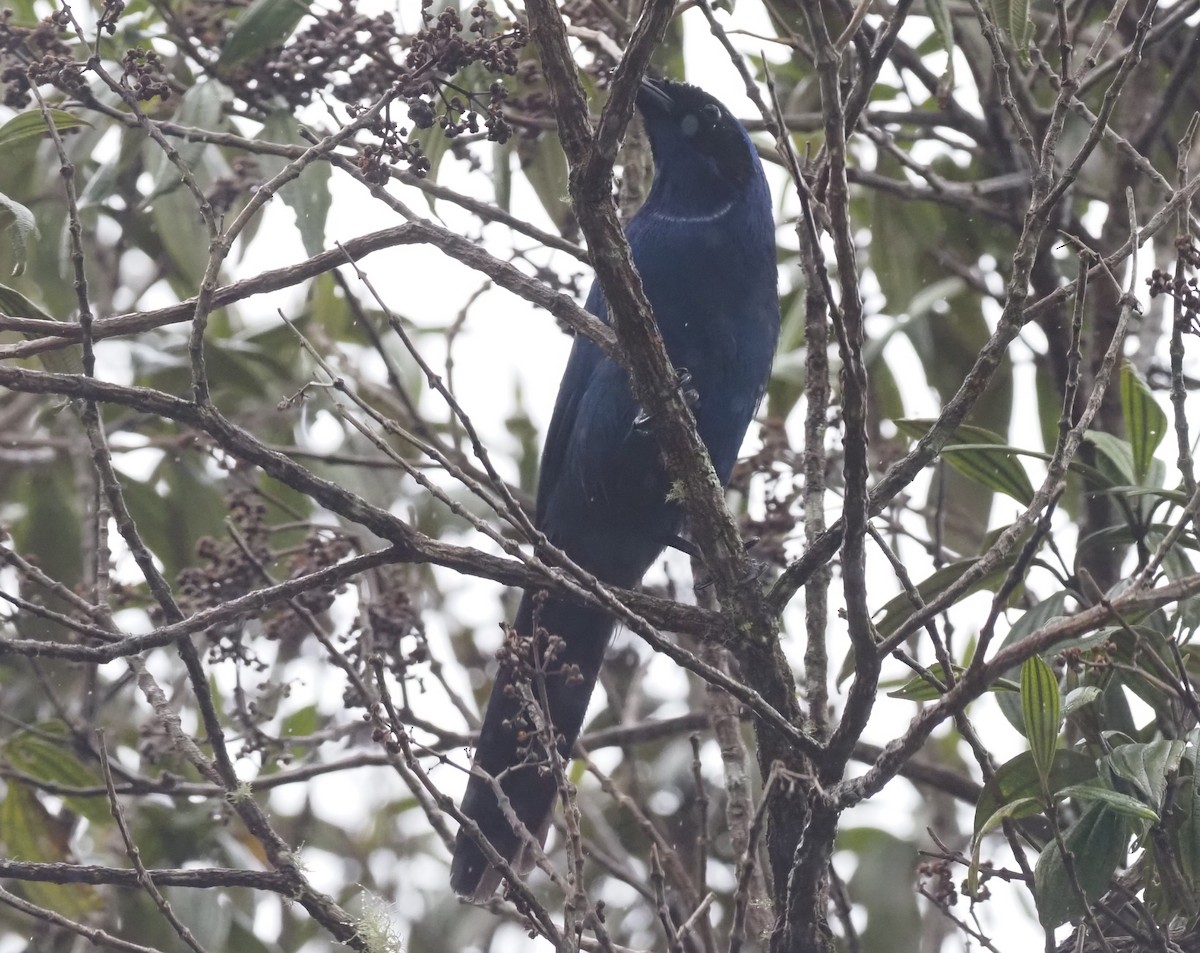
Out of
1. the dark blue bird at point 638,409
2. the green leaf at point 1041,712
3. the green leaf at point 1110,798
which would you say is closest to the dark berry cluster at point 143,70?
the dark blue bird at point 638,409

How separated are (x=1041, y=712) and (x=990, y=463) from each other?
941mm

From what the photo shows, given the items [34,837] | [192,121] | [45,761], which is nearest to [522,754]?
[45,761]

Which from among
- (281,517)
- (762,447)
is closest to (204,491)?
(281,517)

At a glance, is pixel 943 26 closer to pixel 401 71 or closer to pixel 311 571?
pixel 401 71

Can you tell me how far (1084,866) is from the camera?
110 inches

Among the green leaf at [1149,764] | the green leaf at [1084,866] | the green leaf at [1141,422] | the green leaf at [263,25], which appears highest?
the green leaf at [263,25]

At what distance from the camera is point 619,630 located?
454 cm

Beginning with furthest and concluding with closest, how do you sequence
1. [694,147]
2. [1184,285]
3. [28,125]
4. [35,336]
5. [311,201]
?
[694,147]
[311,201]
[28,125]
[35,336]
[1184,285]

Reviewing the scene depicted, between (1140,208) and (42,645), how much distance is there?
3986mm

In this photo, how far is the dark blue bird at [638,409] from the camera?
4.09 m

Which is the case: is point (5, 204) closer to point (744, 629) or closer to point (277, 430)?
point (744, 629)

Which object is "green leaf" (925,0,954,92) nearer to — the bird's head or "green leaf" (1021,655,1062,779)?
the bird's head

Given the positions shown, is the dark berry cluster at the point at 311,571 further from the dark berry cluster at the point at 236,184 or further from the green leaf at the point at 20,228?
the green leaf at the point at 20,228

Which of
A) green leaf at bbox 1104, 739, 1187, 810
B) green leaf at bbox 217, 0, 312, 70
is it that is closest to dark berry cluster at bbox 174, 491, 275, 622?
green leaf at bbox 217, 0, 312, 70
